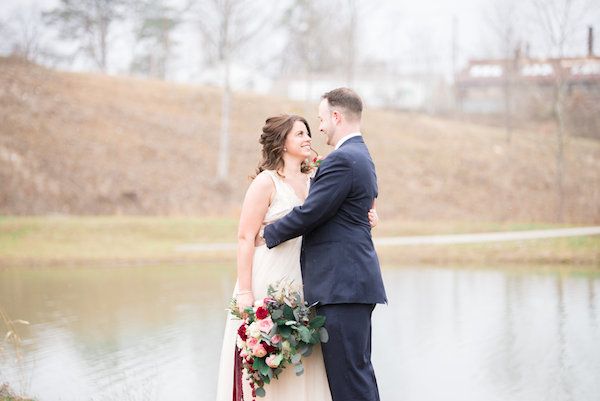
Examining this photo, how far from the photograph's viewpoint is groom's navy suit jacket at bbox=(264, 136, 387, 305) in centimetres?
396

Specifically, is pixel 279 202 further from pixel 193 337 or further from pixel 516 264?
pixel 516 264

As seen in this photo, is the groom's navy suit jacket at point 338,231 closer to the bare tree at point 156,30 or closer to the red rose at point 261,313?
the red rose at point 261,313

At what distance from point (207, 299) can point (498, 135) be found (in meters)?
28.2

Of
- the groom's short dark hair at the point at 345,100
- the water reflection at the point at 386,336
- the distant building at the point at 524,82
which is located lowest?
the water reflection at the point at 386,336

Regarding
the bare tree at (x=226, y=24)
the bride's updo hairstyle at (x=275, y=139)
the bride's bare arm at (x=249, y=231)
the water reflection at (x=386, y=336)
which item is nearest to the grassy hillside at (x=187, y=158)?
the bare tree at (x=226, y=24)

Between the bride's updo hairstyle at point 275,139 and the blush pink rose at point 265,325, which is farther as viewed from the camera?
the bride's updo hairstyle at point 275,139

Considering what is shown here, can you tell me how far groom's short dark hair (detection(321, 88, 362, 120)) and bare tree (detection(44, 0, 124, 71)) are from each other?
1736 inches

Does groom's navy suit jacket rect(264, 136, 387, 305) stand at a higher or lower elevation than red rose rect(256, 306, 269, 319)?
higher

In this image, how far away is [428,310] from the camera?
1027cm

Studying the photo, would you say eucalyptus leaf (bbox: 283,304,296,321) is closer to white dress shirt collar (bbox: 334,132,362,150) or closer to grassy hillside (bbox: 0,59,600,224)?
white dress shirt collar (bbox: 334,132,362,150)

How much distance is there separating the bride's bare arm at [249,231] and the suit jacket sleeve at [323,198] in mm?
360

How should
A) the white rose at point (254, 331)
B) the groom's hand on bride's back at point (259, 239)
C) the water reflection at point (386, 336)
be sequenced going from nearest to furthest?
the white rose at point (254, 331), the groom's hand on bride's back at point (259, 239), the water reflection at point (386, 336)

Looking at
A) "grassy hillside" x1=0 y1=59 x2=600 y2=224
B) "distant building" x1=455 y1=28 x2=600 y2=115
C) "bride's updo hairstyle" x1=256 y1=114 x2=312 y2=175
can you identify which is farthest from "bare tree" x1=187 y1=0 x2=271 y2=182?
"bride's updo hairstyle" x1=256 y1=114 x2=312 y2=175

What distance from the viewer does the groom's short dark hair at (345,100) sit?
4.12 meters
